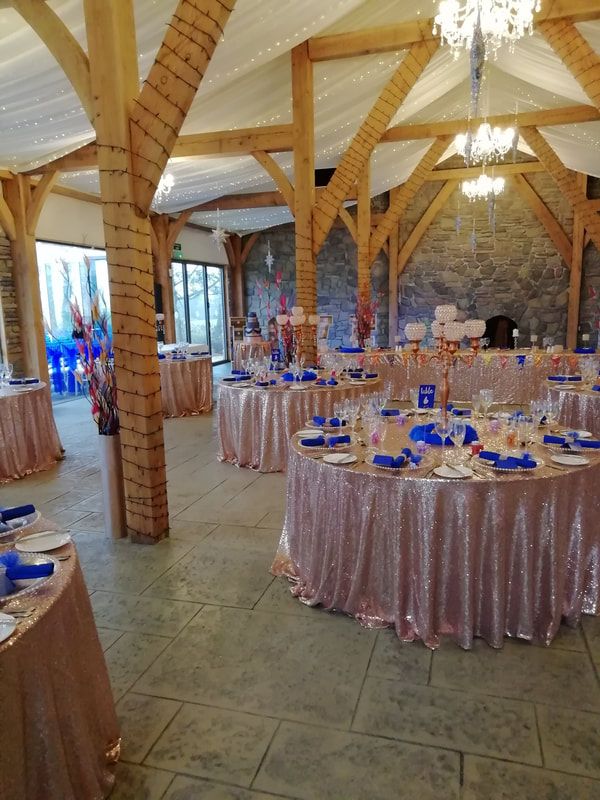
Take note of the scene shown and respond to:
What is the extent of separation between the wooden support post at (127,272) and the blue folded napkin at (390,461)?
1.70 m

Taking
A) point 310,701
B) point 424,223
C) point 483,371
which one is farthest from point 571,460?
point 424,223

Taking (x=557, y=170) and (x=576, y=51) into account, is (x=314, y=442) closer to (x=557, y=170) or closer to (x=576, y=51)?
(x=576, y=51)

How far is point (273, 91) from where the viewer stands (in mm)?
6711

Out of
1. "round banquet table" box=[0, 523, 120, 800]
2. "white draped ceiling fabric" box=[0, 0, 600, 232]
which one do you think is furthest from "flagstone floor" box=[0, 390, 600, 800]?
"white draped ceiling fabric" box=[0, 0, 600, 232]

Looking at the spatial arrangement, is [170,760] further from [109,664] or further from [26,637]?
[26,637]

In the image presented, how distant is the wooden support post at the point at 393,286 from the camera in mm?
13414

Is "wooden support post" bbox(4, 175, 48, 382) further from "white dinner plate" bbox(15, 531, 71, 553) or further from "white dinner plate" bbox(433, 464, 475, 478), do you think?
"white dinner plate" bbox(433, 464, 475, 478)

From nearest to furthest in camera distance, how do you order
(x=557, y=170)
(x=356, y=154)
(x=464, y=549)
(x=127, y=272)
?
(x=464, y=549) < (x=127, y=272) < (x=356, y=154) < (x=557, y=170)

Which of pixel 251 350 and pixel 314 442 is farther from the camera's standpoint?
pixel 251 350

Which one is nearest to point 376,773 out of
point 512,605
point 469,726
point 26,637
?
point 469,726

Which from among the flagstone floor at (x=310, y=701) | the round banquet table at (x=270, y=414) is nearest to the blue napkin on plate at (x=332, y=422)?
the flagstone floor at (x=310, y=701)

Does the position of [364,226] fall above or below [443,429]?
above

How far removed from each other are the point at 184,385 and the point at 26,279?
309 cm

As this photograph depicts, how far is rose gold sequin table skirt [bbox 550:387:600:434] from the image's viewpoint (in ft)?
16.3
